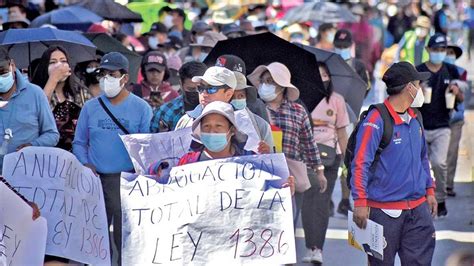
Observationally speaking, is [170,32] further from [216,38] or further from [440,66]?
[440,66]

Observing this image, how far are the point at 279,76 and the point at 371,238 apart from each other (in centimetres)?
232

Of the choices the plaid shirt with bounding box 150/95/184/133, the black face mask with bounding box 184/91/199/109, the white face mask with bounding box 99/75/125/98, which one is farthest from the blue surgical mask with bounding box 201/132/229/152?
the white face mask with bounding box 99/75/125/98

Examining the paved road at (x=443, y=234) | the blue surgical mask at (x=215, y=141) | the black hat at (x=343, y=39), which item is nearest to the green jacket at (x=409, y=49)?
the black hat at (x=343, y=39)

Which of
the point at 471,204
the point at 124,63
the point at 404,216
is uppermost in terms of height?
the point at 124,63

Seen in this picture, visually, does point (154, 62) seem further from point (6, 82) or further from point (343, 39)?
point (343, 39)

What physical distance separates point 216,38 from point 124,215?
24.5ft

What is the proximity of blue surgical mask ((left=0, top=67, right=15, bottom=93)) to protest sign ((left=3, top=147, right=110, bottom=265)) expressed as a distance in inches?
37.4

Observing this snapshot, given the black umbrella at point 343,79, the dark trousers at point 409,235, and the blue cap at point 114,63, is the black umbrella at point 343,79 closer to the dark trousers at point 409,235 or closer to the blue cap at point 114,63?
the blue cap at point 114,63

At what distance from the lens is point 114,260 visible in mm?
11320

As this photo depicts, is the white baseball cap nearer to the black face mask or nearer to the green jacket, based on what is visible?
the black face mask

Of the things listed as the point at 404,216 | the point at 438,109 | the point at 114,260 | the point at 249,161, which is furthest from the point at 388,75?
the point at 438,109

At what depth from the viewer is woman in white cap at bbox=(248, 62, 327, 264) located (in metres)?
10.5

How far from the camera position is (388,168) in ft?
28.1

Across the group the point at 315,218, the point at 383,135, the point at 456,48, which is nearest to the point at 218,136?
the point at 383,135
